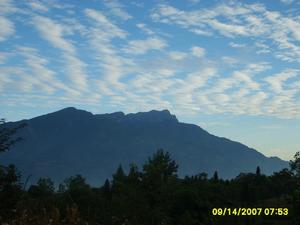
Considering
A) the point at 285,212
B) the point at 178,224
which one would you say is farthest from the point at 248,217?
the point at 178,224

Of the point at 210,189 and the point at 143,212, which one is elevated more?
the point at 210,189

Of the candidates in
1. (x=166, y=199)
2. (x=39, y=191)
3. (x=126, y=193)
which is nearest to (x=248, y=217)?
(x=166, y=199)

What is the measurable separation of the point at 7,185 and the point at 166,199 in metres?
62.4

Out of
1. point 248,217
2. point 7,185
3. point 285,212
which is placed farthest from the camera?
point 248,217

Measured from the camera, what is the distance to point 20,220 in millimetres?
6336

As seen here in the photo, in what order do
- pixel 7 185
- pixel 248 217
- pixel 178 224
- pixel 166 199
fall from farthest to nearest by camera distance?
pixel 166 199
pixel 178 224
pixel 248 217
pixel 7 185

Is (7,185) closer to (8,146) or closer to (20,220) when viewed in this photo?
(8,146)

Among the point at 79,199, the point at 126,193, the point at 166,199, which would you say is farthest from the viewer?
the point at 79,199

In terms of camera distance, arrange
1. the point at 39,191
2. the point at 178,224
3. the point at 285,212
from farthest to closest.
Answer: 1. the point at 39,191
2. the point at 178,224
3. the point at 285,212

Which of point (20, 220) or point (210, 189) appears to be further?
point (210, 189)

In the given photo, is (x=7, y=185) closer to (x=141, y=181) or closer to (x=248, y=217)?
(x=248, y=217)

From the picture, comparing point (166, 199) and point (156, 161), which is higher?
point (156, 161)

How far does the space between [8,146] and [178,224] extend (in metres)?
57.7

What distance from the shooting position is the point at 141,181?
3219 inches
